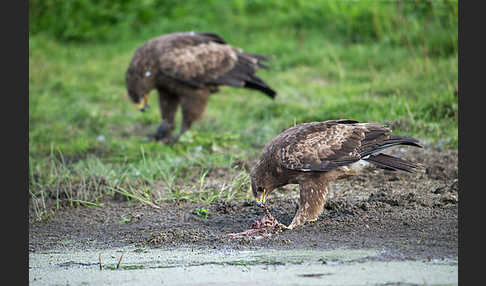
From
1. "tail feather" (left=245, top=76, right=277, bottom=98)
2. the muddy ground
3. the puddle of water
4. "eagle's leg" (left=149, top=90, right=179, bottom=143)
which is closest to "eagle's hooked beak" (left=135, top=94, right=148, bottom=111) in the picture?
"eagle's leg" (left=149, top=90, right=179, bottom=143)

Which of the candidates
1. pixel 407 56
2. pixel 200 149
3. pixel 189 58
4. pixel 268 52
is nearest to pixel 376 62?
pixel 407 56

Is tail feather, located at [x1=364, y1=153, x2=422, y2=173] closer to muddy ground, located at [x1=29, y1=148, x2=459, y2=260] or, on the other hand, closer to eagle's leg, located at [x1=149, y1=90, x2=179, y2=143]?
muddy ground, located at [x1=29, y1=148, x2=459, y2=260]

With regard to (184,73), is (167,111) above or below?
below

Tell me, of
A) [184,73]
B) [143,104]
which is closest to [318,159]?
[184,73]

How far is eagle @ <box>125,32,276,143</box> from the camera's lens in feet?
28.3

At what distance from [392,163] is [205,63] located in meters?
4.21

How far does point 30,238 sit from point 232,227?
1698 millimetres

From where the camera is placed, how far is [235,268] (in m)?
4.29

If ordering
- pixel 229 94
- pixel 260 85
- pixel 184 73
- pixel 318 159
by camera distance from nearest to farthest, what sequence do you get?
1. pixel 318 159
2. pixel 184 73
3. pixel 260 85
4. pixel 229 94

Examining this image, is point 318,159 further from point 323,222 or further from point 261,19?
point 261,19

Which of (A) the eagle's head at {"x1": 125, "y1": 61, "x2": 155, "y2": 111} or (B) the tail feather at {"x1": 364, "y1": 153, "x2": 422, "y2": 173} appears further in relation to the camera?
(A) the eagle's head at {"x1": 125, "y1": 61, "x2": 155, "y2": 111}

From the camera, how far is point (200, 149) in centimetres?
768

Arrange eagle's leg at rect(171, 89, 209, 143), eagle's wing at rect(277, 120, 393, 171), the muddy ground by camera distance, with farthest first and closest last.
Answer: eagle's leg at rect(171, 89, 209, 143) → eagle's wing at rect(277, 120, 393, 171) → the muddy ground

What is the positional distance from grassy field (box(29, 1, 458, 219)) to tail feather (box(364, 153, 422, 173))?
1359mm
